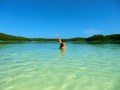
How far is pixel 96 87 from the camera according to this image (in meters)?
7.02

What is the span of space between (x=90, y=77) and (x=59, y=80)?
1384 mm

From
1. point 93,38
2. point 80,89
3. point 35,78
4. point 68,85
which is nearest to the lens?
point 80,89

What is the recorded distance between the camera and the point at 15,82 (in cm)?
773

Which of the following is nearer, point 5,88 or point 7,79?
point 5,88

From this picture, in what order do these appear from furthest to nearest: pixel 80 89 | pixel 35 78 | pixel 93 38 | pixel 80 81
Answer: pixel 93 38 → pixel 35 78 → pixel 80 81 → pixel 80 89

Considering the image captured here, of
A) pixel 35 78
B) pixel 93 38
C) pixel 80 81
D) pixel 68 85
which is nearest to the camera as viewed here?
pixel 68 85

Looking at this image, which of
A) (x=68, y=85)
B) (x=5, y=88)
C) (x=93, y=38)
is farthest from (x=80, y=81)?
(x=93, y=38)

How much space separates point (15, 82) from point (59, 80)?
1692mm

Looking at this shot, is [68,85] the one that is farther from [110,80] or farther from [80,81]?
[110,80]

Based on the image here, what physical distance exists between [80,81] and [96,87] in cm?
101

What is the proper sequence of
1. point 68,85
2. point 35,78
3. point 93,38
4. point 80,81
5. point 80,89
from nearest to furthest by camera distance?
point 80,89
point 68,85
point 80,81
point 35,78
point 93,38

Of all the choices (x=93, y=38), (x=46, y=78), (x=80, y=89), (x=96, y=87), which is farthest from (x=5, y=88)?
(x=93, y=38)

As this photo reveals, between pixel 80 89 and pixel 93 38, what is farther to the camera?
pixel 93 38

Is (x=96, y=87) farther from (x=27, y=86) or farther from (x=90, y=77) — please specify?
(x=27, y=86)
